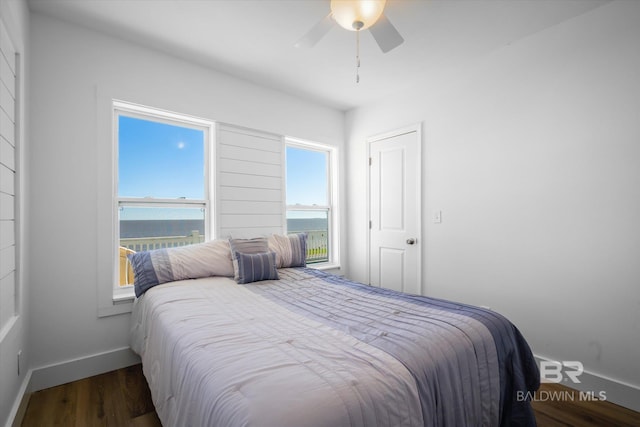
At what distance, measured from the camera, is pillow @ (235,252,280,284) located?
2.39 meters

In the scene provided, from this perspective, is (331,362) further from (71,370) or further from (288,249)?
(71,370)

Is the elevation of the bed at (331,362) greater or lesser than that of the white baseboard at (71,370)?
greater

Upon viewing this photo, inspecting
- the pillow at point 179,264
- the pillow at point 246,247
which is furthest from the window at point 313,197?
the pillow at point 179,264

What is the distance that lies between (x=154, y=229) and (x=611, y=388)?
358 centimetres

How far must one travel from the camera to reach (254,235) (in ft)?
10.4

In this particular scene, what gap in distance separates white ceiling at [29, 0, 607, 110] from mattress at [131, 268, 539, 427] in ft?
6.29

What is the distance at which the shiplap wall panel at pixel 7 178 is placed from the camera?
1506 millimetres

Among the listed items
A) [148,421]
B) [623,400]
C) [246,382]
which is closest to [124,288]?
[148,421]

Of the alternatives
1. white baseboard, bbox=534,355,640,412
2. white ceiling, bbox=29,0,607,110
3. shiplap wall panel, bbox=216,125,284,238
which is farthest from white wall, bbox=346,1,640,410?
shiplap wall panel, bbox=216,125,284,238

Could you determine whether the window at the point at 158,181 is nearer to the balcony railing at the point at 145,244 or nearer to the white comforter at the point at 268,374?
the balcony railing at the point at 145,244

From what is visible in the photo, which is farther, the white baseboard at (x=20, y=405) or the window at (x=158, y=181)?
the window at (x=158, y=181)

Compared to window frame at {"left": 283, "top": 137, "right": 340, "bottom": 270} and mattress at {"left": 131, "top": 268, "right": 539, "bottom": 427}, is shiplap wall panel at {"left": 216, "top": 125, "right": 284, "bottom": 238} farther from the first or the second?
mattress at {"left": 131, "top": 268, "right": 539, "bottom": 427}

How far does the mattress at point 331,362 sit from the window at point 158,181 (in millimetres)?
856

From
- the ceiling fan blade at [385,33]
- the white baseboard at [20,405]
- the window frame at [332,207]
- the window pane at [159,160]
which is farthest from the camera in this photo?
the window frame at [332,207]
